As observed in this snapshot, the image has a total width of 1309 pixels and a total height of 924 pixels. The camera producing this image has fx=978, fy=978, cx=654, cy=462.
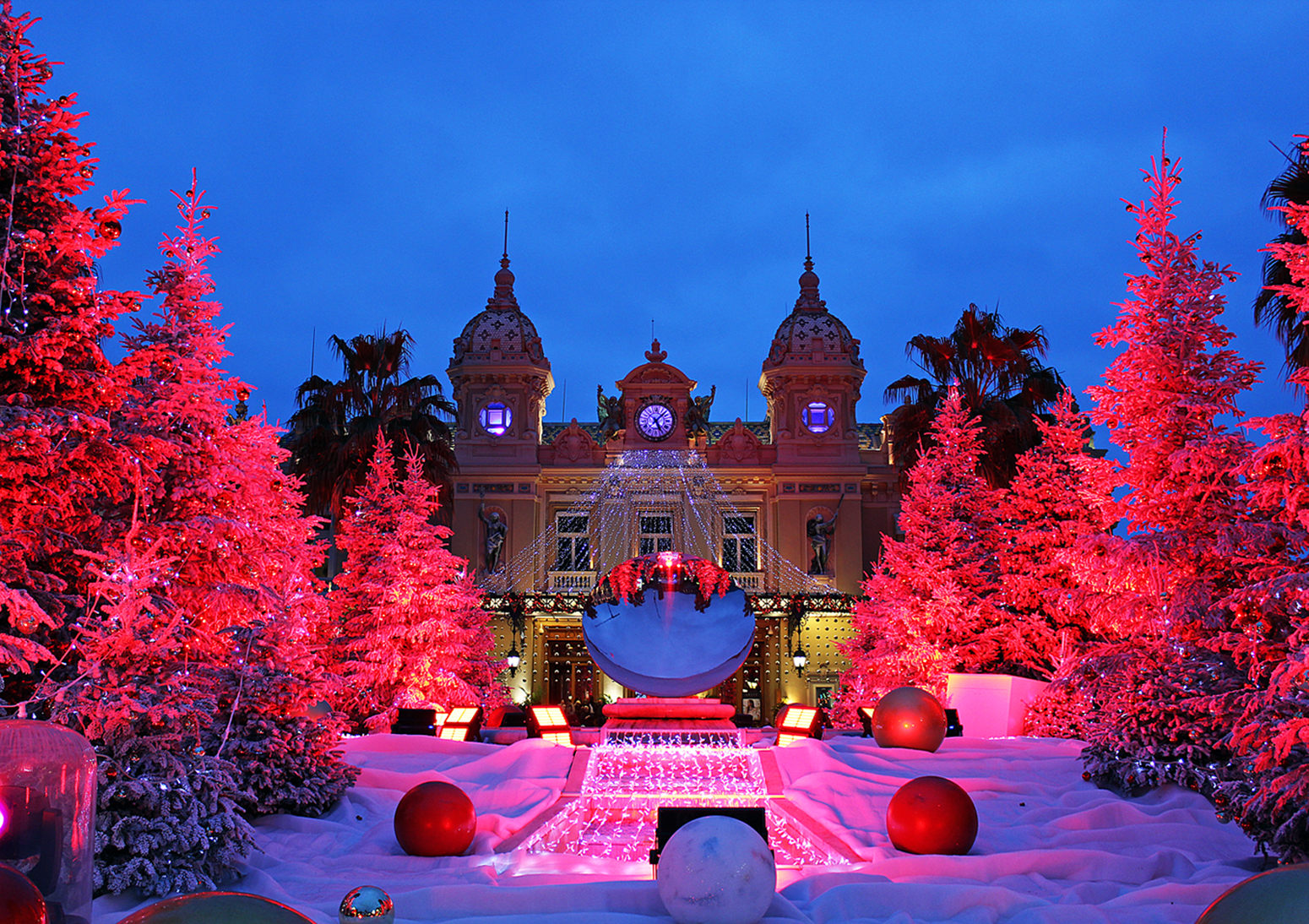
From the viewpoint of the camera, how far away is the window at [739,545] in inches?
1116

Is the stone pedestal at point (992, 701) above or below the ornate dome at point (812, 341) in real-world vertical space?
below

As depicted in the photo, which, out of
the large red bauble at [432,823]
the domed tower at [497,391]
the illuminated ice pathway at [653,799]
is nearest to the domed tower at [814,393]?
the domed tower at [497,391]

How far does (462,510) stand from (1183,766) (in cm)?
2105

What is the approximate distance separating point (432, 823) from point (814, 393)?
21.7 metres

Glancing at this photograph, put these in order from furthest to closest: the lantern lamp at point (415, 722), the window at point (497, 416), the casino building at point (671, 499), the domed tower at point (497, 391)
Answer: the window at point (497, 416) → the domed tower at point (497, 391) → the casino building at point (671, 499) → the lantern lamp at point (415, 722)

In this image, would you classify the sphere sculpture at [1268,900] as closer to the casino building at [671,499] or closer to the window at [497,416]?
the casino building at [671,499]

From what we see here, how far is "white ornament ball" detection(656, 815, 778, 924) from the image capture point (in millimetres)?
6559

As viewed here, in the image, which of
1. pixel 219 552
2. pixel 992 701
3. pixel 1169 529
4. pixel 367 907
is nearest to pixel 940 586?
pixel 992 701

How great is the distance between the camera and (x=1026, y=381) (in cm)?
2277

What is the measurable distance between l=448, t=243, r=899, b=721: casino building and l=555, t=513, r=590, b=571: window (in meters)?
0.06

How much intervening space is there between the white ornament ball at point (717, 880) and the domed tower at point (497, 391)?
2220 centimetres

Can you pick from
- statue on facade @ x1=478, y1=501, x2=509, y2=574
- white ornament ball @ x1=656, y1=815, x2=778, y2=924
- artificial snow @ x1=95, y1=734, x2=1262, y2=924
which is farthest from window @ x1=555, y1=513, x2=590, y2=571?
white ornament ball @ x1=656, y1=815, x2=778, y2=924

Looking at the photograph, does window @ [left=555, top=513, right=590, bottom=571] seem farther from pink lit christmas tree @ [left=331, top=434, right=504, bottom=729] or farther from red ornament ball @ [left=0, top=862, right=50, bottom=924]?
red ornament ball @ [left=0, top=862, right=50, bottom=924]

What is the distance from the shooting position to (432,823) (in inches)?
363
